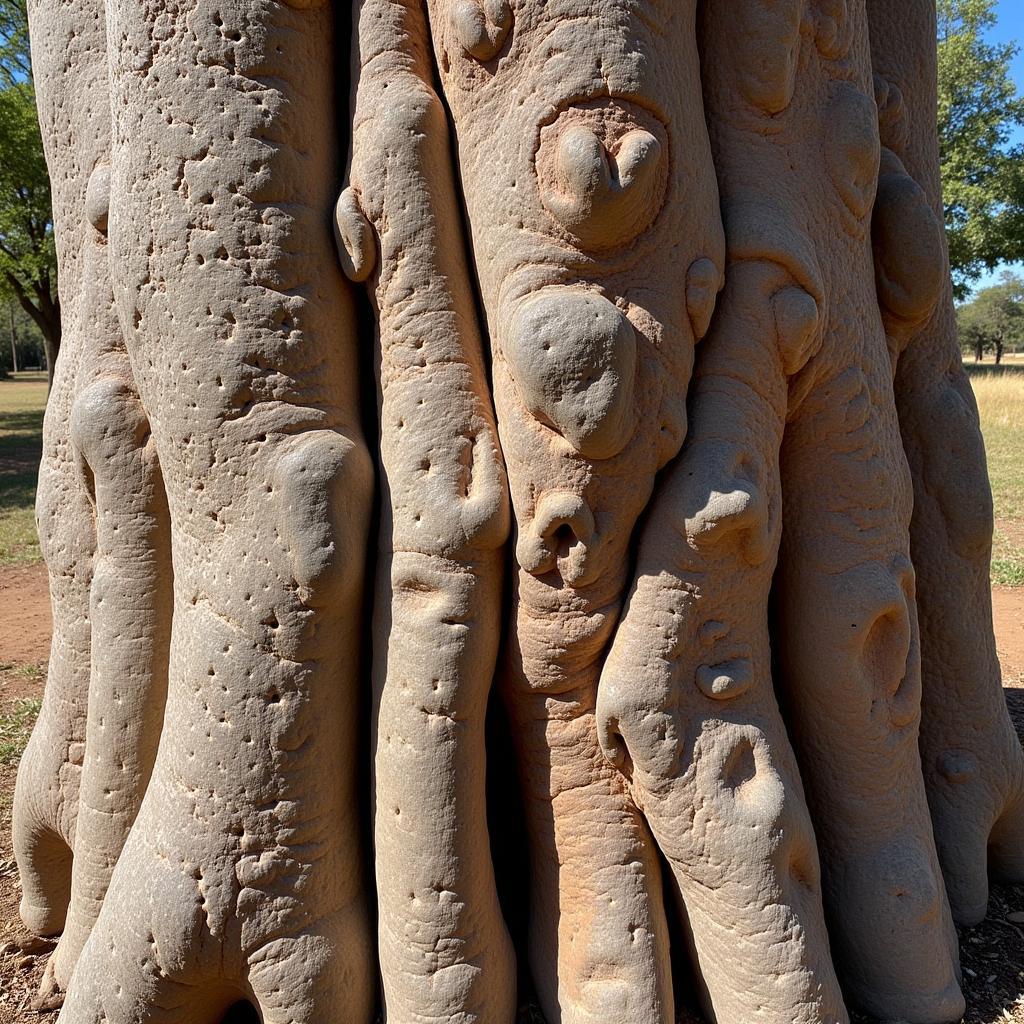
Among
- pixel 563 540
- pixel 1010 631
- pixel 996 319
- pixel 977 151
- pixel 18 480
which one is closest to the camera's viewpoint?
pixel 563 540

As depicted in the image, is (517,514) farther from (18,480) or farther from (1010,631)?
(18,480)

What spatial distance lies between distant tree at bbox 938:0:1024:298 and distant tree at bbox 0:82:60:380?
1805 centimetres

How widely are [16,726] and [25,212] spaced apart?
1422 cm

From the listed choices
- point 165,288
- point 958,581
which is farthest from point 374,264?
point 958,581

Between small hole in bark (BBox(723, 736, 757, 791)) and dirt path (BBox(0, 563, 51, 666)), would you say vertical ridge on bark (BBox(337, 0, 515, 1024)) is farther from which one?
dirt path (BBox(0, 563, 51, 666))

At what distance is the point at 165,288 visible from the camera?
197 cm

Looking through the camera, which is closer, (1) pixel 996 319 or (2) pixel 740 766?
(2) pixel 740 766

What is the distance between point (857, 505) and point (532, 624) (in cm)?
85

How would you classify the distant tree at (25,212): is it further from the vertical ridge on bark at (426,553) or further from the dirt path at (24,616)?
the vertical ridge on bark at (426,553)

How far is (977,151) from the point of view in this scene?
66.2ft

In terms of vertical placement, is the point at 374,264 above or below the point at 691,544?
above

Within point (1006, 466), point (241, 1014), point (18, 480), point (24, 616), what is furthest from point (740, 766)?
point (18, 480)

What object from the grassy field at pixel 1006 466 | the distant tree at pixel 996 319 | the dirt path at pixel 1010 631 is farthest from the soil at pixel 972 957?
the distant tree at pixel 996 319

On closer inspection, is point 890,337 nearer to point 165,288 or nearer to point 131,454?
point 165,288
